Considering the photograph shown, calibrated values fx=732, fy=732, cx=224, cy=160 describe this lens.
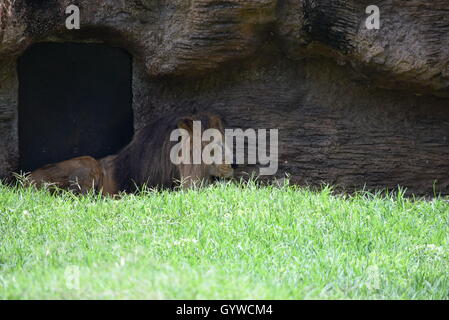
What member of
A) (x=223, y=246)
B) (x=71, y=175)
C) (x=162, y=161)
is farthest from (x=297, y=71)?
(x=223, y=246)

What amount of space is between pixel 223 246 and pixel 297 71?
11.7 feet

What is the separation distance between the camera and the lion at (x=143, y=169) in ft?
23.6

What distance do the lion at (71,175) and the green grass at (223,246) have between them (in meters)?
0.47

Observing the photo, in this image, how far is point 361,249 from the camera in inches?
194

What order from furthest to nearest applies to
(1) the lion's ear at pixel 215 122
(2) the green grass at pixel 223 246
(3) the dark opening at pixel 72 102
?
(3) the dark opening at pixel 72 102 → (1) the lion's ear at pixel 215 122 → (2) the green grass at pixel 223 246

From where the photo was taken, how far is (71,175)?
7223 mm

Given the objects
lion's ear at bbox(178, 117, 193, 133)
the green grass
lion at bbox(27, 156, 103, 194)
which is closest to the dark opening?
lion at bbox(27, 156, 103, 194)

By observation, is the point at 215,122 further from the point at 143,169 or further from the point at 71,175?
the point at 71,175

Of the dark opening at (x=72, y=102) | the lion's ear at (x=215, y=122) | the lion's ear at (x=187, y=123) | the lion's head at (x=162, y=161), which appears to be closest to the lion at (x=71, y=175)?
the lion's head at (x=162, y=161)

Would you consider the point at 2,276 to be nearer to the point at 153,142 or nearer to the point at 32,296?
the point at 32,296

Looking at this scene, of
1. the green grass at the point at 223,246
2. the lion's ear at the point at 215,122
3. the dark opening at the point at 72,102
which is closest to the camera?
the green grass at the point at 223,246

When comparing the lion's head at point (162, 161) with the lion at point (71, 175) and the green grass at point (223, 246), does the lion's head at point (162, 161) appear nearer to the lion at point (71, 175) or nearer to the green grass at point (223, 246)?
the lion at point (71, 175)
